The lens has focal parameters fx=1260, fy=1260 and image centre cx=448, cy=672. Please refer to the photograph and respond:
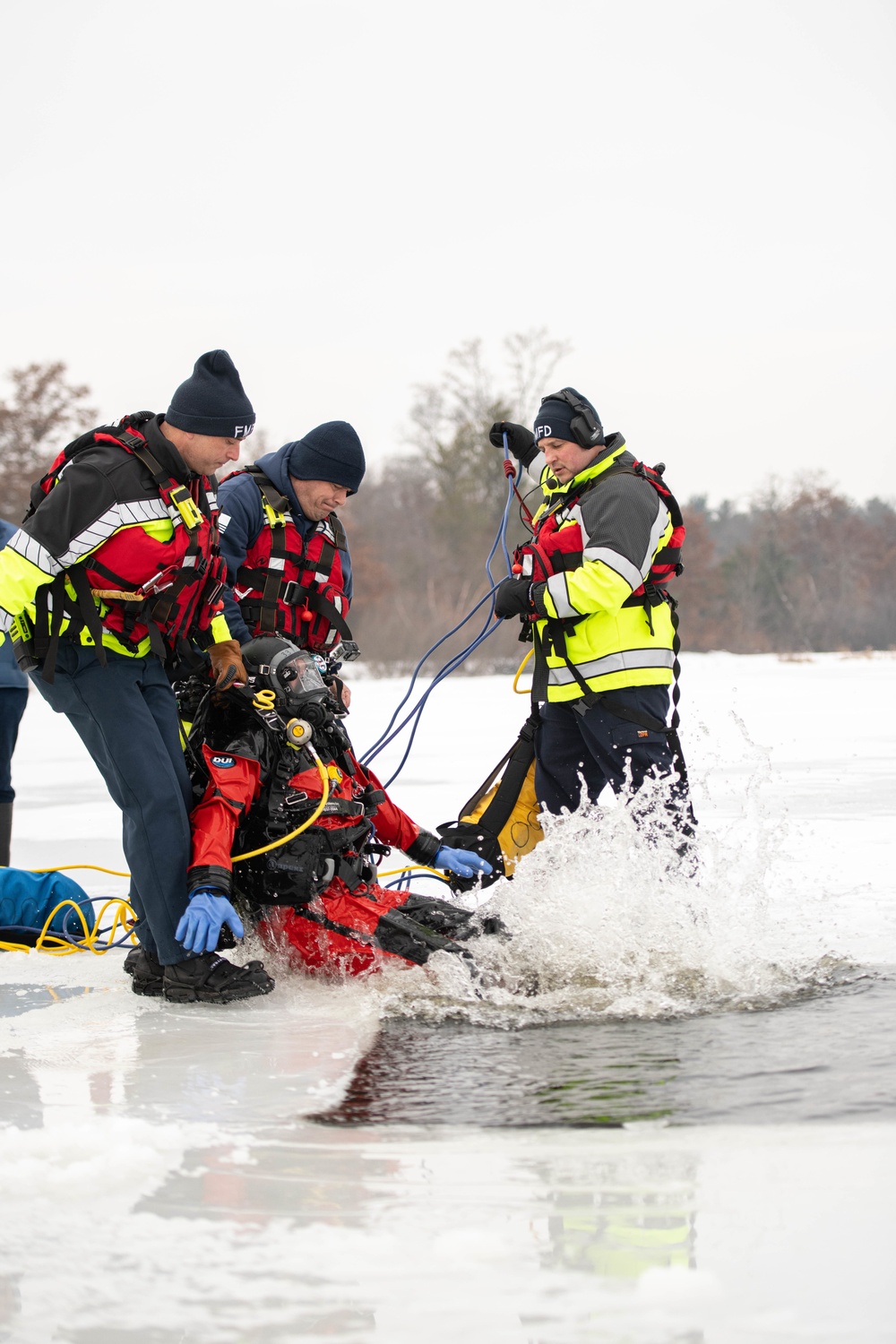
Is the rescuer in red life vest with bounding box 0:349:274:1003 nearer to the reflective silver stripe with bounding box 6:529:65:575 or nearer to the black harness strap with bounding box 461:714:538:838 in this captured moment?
the reflective silver stripe with bounding box 6:529:65:575

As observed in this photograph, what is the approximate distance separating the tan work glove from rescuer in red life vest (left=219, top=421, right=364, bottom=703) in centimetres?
23

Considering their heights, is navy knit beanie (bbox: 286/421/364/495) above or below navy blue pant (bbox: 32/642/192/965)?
above

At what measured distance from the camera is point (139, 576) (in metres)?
3.29

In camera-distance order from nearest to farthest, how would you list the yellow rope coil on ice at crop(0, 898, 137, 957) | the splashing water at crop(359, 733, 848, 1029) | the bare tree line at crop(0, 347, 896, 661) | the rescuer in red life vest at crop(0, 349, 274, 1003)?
the splashing water at crop(359, 733, 848, 1029) → the rescuer in red life vest at crop(0, 349, 274, 1003) → the yellow rope coil on ice at crop(0, 898, 137, 957) → the bare tree line at crop(0, 347, 896, 661)

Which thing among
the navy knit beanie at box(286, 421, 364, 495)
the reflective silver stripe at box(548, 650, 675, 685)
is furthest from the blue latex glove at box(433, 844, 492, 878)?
the navy knit beanie at box(286, 421, 364, 495)

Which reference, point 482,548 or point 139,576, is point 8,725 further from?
point 482,548

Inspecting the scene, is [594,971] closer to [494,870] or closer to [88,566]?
[494,870]

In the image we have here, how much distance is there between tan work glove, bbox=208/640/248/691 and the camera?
3461mm

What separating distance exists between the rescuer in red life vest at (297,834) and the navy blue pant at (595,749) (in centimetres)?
70

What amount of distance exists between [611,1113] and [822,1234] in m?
0.59

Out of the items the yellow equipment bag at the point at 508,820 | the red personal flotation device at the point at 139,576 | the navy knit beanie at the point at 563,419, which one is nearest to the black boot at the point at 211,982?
the red personal flotation device at the point at 139,576

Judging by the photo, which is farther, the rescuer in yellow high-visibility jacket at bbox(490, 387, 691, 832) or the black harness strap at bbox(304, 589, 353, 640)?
the black harness strap at bbox(304, 589, 353, 640)

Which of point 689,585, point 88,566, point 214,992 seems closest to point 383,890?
point 214,992

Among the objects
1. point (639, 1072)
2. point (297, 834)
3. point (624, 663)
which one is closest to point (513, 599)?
point (624, 663)
